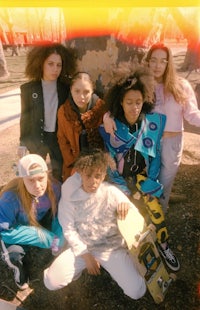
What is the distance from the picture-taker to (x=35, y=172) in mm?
2361

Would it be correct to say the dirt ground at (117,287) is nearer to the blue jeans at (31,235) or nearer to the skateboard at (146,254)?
the skateboard at (146,254)

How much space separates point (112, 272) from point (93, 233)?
34 cm

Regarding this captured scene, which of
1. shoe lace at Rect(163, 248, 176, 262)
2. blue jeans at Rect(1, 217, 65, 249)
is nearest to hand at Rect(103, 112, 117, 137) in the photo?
blue jeans at Rect(1, 217, 65, 249)

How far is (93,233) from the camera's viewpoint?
246 centimetres

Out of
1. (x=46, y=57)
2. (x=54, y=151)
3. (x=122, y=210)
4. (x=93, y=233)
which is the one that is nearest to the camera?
(x=122, y=210)

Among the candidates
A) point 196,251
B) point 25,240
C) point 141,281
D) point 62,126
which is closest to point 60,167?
point 62,126

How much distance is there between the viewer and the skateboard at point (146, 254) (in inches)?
93.9

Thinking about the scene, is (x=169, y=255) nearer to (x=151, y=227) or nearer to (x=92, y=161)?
(x=151, y=227)

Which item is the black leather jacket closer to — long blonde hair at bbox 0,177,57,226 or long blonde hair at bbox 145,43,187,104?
long blonde hair at bbox 0,177,57,226

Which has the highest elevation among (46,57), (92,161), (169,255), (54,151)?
(46,57)

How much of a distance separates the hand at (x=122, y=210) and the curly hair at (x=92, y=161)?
0.31m

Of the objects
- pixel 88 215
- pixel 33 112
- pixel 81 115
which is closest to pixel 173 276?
pixel 88 215

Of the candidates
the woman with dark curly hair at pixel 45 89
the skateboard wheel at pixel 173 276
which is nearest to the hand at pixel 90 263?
the skateboard wheel at pixel 173 276

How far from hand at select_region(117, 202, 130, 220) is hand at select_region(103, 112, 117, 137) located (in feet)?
1.82
